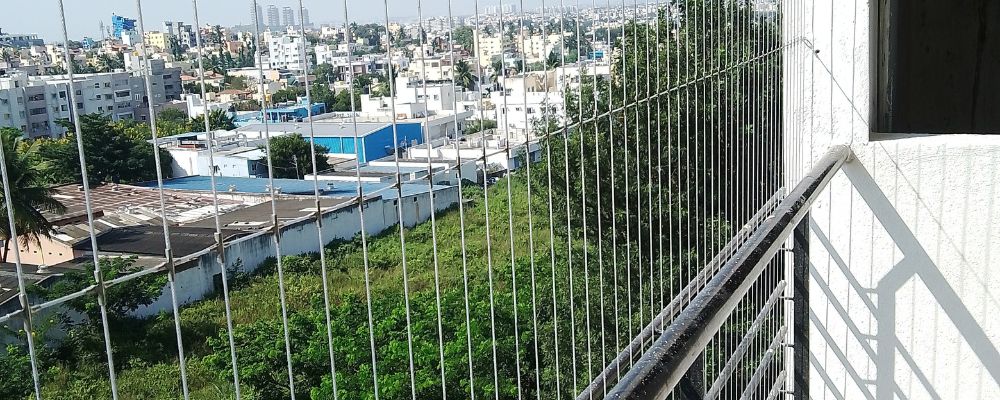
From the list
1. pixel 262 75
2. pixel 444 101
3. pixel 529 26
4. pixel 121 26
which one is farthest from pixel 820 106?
pixel 121 26

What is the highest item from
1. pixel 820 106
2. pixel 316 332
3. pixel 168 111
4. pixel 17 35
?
pixel 17 35

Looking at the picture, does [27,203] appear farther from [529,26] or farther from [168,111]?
[529,26]

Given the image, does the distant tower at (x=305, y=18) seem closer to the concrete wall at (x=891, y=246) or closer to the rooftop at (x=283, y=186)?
the rooftop at (x=283, y=186)

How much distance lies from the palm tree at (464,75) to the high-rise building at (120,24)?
67cm

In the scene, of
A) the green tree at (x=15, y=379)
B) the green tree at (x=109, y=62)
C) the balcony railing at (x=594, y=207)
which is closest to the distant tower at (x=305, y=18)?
the balcony railing at (x=594, y=207)

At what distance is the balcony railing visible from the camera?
1115 mm

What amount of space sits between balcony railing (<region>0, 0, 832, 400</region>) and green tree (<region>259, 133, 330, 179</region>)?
0.04m

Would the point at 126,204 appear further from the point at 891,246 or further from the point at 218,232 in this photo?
the point at 891,246

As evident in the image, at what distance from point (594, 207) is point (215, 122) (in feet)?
6.27

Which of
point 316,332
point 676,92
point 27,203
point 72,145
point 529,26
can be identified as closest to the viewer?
point 27,203

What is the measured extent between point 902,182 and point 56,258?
2.25 m

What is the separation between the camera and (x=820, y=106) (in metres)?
2.71

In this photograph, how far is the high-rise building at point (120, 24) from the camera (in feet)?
3.55

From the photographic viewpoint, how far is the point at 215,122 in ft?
4.15
